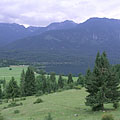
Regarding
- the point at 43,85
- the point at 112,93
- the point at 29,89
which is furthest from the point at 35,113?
the point at 43,85

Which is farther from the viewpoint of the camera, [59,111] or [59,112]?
[59,111]

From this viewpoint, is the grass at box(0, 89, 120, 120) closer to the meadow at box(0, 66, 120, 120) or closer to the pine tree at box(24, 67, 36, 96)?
the meadow at box(0, 66, 120, 120)

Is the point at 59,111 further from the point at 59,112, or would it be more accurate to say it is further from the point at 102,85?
the point at 102,85

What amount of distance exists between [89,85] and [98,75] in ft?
4.94

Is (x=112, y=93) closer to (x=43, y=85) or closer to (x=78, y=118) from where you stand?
(x=78, y=118)

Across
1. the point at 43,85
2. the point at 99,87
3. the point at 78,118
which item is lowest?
the point at 43,85

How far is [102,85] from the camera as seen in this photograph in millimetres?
20734

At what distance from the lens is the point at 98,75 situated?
2138cm

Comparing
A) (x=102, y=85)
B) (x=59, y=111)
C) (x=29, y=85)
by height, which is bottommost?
(x=29, y=85)

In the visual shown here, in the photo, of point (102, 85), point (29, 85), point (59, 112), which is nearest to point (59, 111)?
point (59, 112)

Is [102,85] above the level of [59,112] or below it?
above

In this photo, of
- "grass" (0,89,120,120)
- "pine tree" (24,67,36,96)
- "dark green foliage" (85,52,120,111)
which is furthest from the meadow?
"pine tree" (24,67,36,96)

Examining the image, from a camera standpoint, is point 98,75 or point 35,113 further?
point 35,113

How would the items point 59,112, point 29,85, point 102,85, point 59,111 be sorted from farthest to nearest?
point 29,85
point 59,111
point 59,112
point 102,85
